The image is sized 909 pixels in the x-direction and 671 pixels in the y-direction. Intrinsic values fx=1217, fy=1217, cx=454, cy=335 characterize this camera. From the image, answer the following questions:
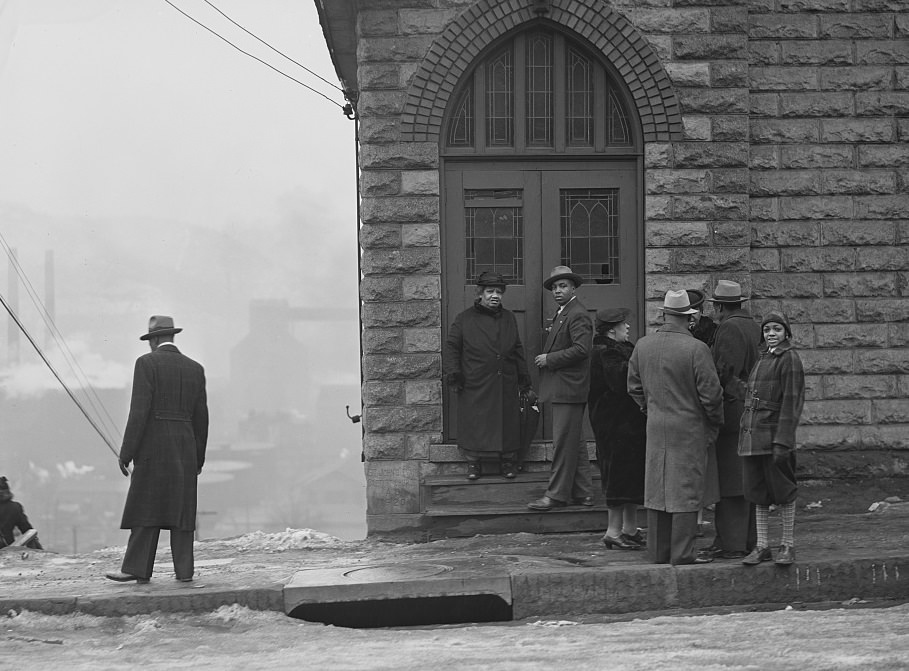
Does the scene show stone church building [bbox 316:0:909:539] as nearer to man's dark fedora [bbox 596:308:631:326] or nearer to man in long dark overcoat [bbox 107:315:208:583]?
man's dark fedora [bbox 596:308:631:326]

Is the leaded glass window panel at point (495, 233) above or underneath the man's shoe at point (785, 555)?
above

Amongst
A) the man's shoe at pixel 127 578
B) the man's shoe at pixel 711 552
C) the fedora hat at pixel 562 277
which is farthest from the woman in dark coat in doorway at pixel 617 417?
the man's shoe at pixel 127 578

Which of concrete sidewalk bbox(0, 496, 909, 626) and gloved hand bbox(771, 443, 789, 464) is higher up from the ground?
gloved hand bbox(771, 443, 789, 464)

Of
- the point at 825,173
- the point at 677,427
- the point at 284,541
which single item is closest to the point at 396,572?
the point at 677,427

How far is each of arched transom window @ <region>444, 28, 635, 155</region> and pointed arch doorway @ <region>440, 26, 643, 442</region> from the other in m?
0.01

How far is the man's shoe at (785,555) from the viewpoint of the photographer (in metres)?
8.50

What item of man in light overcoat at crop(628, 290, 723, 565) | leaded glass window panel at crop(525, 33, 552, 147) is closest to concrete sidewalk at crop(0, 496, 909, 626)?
man in light overcoat at crop(628, 290, 723, 565)

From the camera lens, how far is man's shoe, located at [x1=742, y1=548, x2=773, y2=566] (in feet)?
28.2

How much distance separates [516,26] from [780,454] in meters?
5.47

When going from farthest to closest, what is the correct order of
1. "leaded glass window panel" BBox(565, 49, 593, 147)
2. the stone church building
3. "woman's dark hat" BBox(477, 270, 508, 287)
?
"leaded glass window panel" BBox(565, 49, 593, 147) → the stone church building → "woman's dark hat" BBox(477, 270, 508, 287)

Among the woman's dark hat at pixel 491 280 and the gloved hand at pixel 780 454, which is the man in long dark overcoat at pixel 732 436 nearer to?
the gloved hand at pixel 780 454

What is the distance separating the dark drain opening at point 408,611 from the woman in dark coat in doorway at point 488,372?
121 inches

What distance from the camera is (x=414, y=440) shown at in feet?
38.9

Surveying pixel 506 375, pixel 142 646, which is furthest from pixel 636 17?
pixel 142 646
